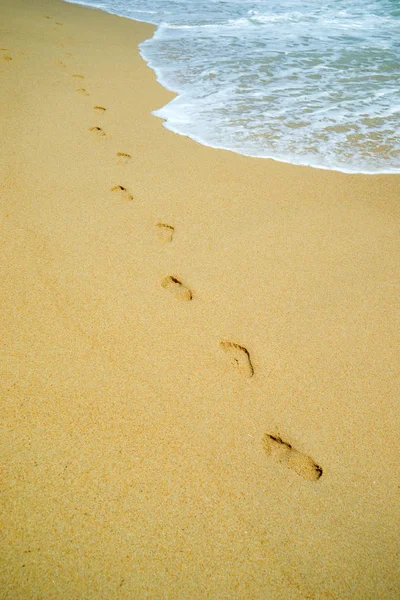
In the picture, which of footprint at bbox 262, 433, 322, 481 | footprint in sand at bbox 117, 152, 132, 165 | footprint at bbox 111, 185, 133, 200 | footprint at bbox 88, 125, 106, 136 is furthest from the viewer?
footprint at bbox 88, 125, 106, 136

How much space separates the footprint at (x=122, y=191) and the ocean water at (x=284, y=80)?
1.05 metres

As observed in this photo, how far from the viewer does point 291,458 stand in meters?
1.46

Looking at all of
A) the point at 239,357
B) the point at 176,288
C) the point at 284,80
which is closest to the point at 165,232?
the point at 176,288

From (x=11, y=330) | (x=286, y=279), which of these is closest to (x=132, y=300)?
(x=11, y=330)

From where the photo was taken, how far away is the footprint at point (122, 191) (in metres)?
2.61

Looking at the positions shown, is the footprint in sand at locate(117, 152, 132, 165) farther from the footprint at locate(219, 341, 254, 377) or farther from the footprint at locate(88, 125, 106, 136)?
the footprint at locate(219, 341, 254, 377)

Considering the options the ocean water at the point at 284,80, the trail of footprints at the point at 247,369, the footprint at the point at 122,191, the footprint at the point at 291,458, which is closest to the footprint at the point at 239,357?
the trail of footprints at the point at 247,369

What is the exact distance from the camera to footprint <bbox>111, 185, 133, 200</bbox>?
2.61 m

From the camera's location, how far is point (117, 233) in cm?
231

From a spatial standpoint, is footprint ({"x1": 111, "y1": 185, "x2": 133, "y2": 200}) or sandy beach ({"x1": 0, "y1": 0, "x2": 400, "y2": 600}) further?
footprint ({"x1": 111, "y1": 185, "x2": 133, "y2": 200})

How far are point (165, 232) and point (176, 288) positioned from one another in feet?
1.59

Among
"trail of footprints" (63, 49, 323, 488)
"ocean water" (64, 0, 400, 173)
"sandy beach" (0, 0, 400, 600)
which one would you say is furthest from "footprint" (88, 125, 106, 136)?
"trail of footprints" (63, 49, 323, 488)

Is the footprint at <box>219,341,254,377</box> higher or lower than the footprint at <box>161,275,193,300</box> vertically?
lower

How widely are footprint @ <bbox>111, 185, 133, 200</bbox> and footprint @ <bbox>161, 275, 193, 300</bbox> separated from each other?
819mm
